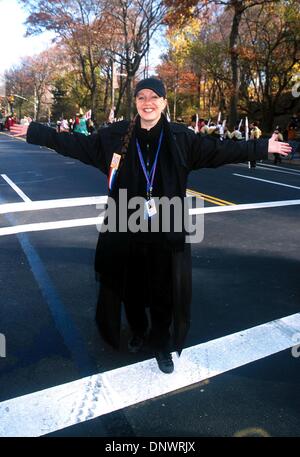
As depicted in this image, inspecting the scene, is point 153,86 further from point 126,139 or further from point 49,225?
point 49,225

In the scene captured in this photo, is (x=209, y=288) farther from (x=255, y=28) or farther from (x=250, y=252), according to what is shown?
(x=255, y=28)

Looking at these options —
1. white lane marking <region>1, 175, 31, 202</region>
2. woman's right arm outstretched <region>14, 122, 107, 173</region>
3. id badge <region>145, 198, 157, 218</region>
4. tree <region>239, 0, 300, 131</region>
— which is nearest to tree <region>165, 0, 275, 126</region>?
tree <region>239, 0, 300, 131</region>

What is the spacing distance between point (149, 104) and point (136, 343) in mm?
1840

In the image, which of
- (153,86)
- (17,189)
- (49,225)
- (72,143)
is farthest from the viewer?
(17,189)

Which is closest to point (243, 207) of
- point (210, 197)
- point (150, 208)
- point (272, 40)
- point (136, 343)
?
point (210, 197)

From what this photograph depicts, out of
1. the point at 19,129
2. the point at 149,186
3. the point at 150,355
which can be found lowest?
the point at 150,355

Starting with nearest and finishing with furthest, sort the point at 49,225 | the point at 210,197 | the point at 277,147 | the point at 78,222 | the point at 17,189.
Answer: the point at 277,147 → the point at 49,225 → the point at 78,222 → the point at 210,197 → the point at 17,189

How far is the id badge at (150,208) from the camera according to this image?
2873 mm

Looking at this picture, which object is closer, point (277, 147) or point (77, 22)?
point (277, 147)

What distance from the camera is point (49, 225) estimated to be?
7.04m

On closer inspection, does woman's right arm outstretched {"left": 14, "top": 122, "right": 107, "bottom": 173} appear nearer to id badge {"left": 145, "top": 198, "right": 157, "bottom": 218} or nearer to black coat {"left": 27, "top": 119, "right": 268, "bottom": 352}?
black coat {"left": 27, "top": 119, "right": 268, "bottom": 352}

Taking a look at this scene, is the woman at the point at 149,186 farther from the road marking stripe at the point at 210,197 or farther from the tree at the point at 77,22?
the tree at the point at 77,22
